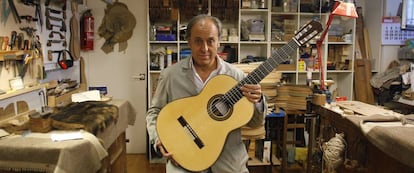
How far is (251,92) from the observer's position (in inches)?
64.8

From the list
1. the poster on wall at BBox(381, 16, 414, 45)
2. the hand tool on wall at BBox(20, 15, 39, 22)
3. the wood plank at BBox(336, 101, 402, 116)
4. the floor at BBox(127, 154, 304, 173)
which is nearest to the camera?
the wood plank at BBox(336, 101, 402, 116)

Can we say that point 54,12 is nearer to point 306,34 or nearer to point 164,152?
point 164,152

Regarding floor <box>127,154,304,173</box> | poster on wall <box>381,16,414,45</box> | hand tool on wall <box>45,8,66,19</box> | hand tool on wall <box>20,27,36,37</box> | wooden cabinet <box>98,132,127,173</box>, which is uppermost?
hand tool on wall <box>45,8,66,19</box>

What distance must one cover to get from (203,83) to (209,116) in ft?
0.57

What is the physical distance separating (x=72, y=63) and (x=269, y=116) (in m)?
2.05

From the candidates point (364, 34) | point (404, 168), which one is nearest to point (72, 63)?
point (404, 168)

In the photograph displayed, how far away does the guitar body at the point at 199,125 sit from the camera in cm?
168

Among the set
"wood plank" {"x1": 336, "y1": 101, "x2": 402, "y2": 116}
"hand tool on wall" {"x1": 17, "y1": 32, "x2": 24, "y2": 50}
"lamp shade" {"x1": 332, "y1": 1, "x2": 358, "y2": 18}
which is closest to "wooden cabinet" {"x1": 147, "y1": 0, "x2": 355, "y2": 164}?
"wood plank" {"x1": 336, "y1": 101, "x2": 402, "y2": 116}

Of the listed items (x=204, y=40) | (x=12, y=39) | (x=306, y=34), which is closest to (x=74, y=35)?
(x=12, y=39)

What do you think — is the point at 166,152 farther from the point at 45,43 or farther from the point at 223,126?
the point at 45,43

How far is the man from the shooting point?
1.68 metres

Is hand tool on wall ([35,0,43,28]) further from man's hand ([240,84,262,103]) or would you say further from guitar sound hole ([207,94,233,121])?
man's hand ([240,84,262,103])

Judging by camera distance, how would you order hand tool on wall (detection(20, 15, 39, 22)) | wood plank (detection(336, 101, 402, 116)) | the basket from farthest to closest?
hand tool on wall (detection(20, 15, 39, 22)) < wood plank (detection(336, 101, 402, 116)) < the basket

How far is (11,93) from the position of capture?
241 cm
